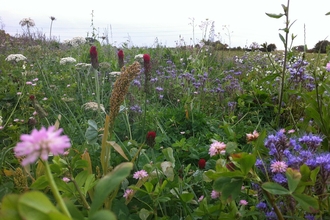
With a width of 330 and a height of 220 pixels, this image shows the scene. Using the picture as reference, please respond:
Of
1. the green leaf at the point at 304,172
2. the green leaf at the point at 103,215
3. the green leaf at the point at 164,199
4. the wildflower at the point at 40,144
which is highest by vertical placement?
the wildflower at the point at 40,144

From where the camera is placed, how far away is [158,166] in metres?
1.31

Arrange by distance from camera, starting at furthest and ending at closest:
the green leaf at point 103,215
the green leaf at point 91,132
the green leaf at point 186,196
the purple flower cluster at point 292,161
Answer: the green leaf at point 91,132
the green leaf at point 186,196
the purple flower cluster at point 292,161
the green leaf at point 103,215

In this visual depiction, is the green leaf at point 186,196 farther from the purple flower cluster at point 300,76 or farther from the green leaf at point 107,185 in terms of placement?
the purple flower cluster at point 300,76

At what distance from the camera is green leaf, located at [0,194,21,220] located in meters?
0.51

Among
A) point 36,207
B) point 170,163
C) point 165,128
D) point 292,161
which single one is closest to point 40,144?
point 36,207

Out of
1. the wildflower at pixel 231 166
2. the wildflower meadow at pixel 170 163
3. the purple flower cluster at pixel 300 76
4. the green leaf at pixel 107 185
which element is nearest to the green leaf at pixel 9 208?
the wildflower meadow at pixel 170 163

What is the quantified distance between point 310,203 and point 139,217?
58 cm

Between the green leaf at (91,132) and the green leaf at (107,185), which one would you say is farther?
the green leaf at (91,132)

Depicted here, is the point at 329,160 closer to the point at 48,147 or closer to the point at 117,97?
the point at 117,97

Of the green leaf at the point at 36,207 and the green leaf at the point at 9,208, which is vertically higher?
the green leaf at the point at 36,207

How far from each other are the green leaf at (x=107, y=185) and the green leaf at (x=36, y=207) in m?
0.07

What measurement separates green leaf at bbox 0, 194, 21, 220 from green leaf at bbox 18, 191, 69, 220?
0.18 ft

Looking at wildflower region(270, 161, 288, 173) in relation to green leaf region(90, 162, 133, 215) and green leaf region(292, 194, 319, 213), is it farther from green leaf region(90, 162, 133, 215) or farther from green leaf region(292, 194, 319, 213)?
green leaf region(90, 162, 133, 215)

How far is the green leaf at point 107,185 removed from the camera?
0.52m
